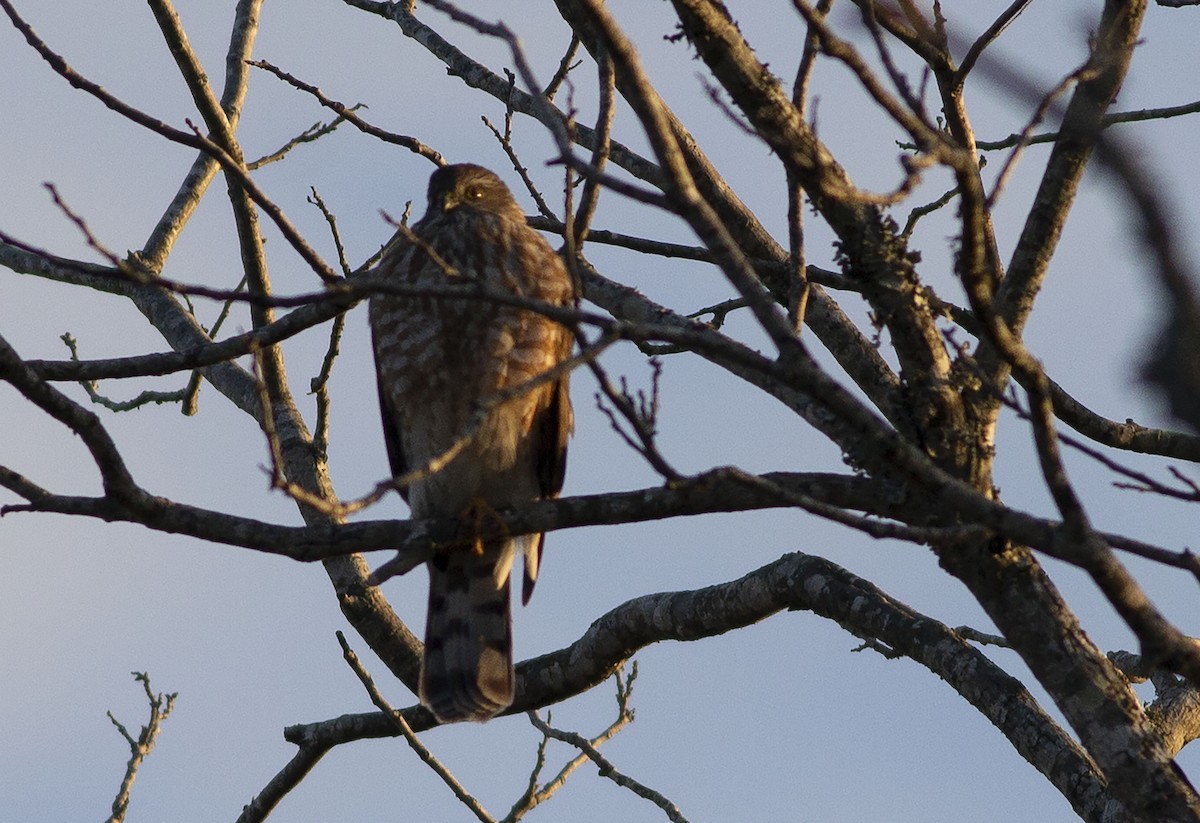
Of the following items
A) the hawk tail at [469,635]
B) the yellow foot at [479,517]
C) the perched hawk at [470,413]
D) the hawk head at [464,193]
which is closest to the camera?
the yellow foot at [479,517]

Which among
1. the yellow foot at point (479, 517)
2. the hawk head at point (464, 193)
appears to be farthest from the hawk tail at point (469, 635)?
the hawk head at point (464, 193)

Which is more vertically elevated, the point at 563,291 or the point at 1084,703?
the point at 563,291

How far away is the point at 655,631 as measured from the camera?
4070 millimetres

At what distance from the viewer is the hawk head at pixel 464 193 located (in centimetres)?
517

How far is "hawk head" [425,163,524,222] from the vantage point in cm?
517

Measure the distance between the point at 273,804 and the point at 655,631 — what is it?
131 cm

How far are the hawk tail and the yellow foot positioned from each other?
234 mm

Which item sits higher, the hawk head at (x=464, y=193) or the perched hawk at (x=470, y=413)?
the hawk head at (x=464, y=193)

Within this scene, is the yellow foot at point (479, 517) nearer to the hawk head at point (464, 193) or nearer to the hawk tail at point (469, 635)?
the hawk tail at point (469, 635)

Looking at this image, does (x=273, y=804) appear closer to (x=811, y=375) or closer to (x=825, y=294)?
(x=825, y=294)

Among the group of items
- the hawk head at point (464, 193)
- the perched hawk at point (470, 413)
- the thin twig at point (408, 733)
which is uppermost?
the hawk head at point (464, 193)

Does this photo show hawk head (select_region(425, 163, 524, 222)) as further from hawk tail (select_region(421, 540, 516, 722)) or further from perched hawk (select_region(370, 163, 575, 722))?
hawk tail (select_region(421, 540, 516, 722))

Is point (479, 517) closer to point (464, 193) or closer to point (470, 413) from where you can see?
point (470, 413)

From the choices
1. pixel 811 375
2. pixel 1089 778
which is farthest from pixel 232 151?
pixel 1089 778
